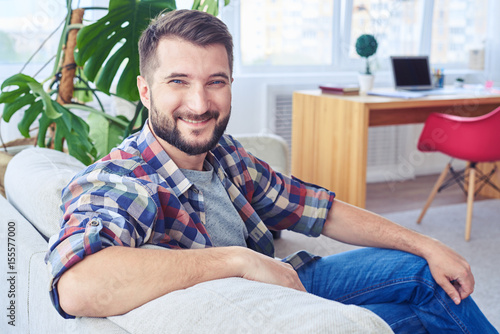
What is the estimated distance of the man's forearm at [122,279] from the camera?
0.79 meters

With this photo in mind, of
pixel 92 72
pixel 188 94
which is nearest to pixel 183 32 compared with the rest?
pixel 188 94

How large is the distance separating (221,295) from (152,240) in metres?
0.29

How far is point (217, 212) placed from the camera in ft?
3.81

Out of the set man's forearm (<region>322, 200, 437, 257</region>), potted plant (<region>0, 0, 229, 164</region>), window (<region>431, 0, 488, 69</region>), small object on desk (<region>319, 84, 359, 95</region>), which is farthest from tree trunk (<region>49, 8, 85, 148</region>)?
window (<region>431, 0, 488, 69</region>)

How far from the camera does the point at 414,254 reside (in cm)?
126

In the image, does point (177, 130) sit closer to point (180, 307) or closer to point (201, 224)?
point (201, 224)

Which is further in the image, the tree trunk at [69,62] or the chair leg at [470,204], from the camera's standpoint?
the chair leg at [470,204]

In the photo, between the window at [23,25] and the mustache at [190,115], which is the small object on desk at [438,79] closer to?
the window at [23,25]

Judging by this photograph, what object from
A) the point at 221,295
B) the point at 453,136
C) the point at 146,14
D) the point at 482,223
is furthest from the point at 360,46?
the point at 221,295

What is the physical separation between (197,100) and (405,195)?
2.98 meters

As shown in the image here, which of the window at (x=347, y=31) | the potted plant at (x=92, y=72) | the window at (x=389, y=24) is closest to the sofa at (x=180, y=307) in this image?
the potted plant at (x=92, y=72)

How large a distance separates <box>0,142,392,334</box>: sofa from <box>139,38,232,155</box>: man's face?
0.89ft

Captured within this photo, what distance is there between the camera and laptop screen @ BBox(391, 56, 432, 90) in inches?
136

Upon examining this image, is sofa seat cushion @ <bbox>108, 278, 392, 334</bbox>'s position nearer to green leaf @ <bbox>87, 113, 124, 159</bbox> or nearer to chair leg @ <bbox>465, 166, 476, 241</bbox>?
green leaf @ <bbox>87, 113, 124, 159</bbox>
